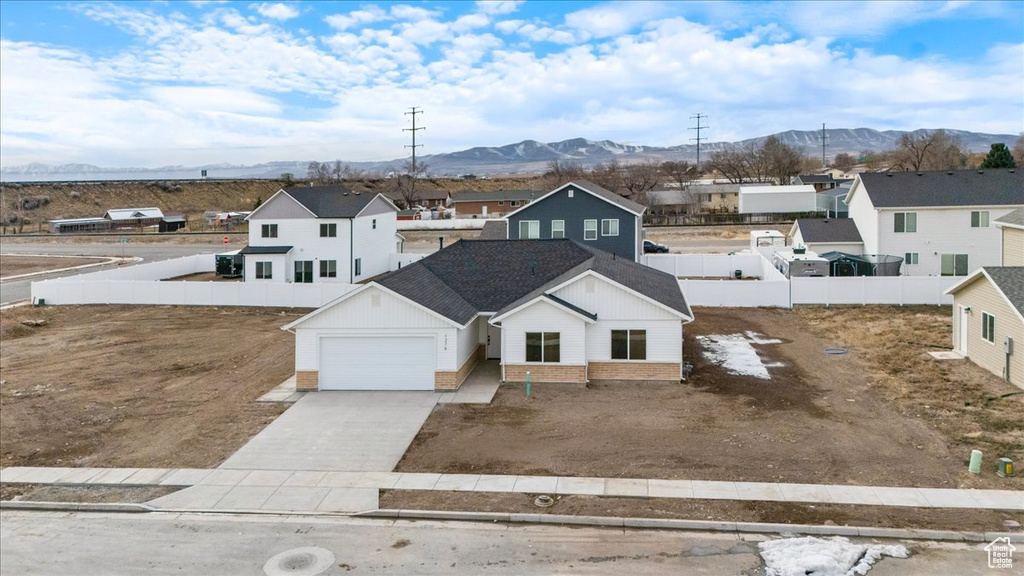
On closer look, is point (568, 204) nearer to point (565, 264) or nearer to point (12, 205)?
point (565, 264)

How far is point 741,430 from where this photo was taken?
20.8 metres

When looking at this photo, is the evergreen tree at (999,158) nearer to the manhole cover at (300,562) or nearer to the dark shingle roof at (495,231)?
the dark shingle roof at (495,231)

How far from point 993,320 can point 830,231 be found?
2618 cm

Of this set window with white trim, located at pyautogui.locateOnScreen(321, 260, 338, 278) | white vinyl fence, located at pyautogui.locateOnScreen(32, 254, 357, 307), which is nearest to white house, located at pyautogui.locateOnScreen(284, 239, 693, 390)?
white vinyl fence, located at pyautogui.locateOnScreen(32, 254, 357, 307)

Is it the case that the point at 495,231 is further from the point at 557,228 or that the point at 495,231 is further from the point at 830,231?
the point at 830,231

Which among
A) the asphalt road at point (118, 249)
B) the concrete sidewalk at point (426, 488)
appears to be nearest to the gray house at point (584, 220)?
the concrete sidewalk at point (426, 488)

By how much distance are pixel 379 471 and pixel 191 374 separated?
13845 millimetres

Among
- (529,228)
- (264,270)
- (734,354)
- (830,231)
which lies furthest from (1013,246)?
(264,270)

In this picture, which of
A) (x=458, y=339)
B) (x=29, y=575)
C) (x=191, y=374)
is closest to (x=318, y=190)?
(x=191, y=374)

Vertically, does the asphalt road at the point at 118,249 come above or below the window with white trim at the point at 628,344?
above

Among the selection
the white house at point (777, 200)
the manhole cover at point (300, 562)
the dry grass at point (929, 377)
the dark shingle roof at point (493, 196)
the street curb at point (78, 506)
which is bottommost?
the street curb at point (78, 506)

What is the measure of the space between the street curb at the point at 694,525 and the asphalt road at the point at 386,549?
0.21m

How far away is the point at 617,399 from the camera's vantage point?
2409 centimetres
